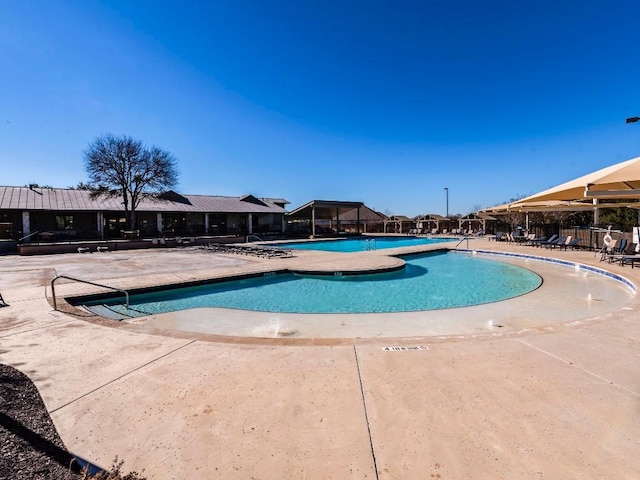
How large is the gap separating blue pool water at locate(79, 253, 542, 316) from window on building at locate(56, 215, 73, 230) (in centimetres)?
2025

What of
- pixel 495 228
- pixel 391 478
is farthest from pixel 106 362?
pixel 495 228

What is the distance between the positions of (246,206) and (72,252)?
47.8 feet

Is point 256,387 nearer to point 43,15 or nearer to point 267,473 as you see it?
point 267,473

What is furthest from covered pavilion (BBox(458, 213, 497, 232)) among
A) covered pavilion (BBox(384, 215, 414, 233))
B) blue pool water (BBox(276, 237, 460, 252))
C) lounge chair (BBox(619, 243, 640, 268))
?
lounge chair (BBox(619, 243, 640, 268))

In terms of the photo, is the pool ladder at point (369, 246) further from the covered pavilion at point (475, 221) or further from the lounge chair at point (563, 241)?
the covered pavilion at point (475, 221)

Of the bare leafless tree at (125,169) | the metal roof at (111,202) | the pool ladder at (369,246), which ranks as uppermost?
the bare leafless tree at (125,169)

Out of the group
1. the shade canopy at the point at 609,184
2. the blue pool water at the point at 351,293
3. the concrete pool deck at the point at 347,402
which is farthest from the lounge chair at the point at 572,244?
the concrete pool deck at the point at 347,402

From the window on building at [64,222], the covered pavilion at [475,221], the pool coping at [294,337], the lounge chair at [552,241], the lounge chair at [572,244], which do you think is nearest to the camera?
the pool coping at [294,337]

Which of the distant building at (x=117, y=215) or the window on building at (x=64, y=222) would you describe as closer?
the distant building at (x=117, y=215)

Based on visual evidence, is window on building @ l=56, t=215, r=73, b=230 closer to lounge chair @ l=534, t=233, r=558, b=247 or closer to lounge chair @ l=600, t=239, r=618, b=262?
lounge chair @ l=534, t=233, r=558, b=247

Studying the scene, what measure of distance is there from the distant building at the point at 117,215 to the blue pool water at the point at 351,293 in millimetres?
15675

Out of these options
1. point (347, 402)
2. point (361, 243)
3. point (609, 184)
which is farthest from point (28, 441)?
point (361, 243)

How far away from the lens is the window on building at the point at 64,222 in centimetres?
2236

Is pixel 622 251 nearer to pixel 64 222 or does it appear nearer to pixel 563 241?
pixel 563 241
